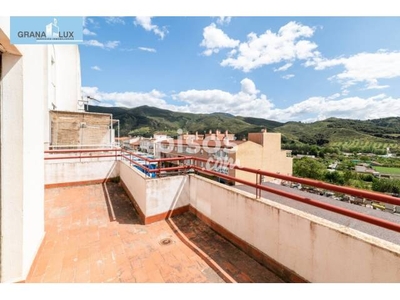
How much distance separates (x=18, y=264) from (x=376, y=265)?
12.6ft

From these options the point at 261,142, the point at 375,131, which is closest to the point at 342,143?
the point at 375,131

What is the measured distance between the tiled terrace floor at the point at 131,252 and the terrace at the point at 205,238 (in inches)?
0.6

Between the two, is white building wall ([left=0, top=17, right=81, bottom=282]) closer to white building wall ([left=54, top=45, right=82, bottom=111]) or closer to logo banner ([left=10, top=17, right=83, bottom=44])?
logo banner ([left=10, top=17, right=83, bottom=44])

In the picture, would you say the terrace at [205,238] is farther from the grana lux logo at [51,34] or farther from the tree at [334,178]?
the tree at [334,178]

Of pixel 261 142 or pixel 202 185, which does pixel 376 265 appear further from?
pixel 261 142

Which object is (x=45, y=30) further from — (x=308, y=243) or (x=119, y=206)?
(x=308, y=243)

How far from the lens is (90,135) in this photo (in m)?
12.3

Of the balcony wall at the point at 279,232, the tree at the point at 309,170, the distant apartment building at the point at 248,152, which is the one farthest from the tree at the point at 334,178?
the balcony wall at the point at 279,232

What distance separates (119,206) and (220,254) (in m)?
3.16

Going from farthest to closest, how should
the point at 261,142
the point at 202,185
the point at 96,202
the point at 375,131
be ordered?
the point at 375,131 < the point at 261,142 < the point at 96,202 < the point at 202,185

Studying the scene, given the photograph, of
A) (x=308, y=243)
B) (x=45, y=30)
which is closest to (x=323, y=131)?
(x=308, y=243)

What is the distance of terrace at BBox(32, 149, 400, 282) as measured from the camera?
194cm

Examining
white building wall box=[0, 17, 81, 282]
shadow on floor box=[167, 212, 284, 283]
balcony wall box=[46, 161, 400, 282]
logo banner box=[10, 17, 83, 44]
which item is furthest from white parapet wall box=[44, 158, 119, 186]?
logo banner box=[10, 17, 83, 44]

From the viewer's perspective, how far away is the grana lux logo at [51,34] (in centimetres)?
260
